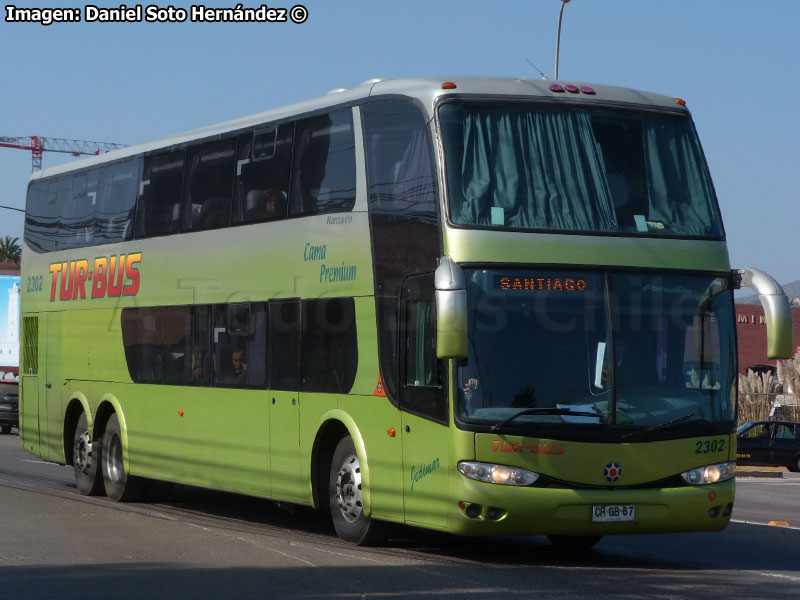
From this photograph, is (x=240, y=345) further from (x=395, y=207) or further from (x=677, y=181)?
(x=677, y=181)

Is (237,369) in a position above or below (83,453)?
above

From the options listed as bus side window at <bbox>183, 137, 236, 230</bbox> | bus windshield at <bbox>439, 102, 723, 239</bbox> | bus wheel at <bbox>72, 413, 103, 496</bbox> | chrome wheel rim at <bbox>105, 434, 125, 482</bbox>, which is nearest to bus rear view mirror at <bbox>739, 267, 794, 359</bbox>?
bus windshield at <bbox>439, 102, 723, 239</bbox>

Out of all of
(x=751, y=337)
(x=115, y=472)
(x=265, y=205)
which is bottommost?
(x=115, y=472)

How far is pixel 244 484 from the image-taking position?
15.0 meters

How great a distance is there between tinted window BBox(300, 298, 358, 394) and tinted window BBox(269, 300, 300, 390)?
155 millimetres

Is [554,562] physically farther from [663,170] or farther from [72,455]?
[72,455]

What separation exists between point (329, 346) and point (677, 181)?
3597 millimetres

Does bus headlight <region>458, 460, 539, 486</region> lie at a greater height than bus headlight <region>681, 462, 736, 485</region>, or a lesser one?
greater

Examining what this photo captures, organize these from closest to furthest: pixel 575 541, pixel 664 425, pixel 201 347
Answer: pixel 664 425, pixel 575 541, pixel 201 347

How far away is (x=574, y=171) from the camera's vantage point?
11953 mm

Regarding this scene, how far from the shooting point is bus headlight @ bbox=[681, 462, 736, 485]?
1166 centimetres

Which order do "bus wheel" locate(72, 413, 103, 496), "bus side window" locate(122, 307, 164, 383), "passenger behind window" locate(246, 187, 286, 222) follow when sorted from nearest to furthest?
1. "passenger behind window" locate(246, 187, 286, 222)
2. "bus side window" locate(122, 307, 164, 383)
3. "bus wheel" locate(72, 413, 103, 496)

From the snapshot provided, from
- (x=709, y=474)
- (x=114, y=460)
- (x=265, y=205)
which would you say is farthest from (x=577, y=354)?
(x=114, y=460)

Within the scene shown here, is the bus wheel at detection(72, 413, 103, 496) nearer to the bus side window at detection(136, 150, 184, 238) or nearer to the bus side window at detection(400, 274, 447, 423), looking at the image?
the bus side window at detection(136, 150, 184, 238)
